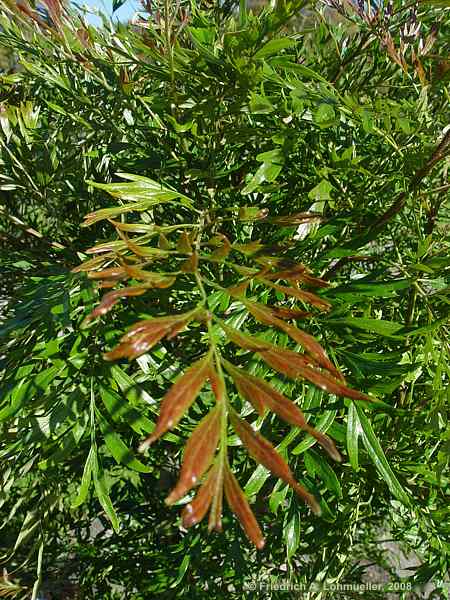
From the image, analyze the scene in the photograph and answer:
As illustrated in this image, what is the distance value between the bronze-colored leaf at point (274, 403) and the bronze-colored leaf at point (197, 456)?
0.10 feet

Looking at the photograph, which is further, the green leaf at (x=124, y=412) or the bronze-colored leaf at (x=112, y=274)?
the green leaf at (x=124, y=412)

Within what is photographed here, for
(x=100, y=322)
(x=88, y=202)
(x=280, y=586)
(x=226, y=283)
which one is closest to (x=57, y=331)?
(x=100, y=322)

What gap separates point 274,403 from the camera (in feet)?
1.34

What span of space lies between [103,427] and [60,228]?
42cm

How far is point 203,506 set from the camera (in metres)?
0.37

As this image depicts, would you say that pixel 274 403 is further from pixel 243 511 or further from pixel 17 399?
pixel 17 399

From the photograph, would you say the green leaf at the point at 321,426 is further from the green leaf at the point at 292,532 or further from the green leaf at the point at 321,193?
the green leaf at the point at 321,193

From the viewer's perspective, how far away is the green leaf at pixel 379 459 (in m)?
0.63

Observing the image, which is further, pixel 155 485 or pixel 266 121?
pixel 155 485

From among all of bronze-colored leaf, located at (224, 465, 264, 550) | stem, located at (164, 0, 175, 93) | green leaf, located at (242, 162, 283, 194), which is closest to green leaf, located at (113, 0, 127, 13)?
stem, located at (164, 0, 175, 93)

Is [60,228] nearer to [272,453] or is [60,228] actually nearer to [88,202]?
[88,202]

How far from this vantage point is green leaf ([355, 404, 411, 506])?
0.63 m

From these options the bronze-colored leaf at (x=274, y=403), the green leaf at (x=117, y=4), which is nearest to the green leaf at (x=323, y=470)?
the bronze-colored leaf at (x=274, y=403)

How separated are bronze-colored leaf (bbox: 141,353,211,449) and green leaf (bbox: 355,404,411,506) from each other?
30 cm
